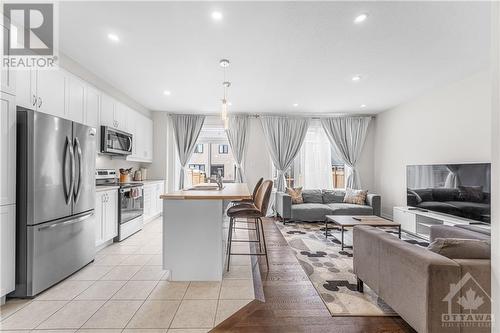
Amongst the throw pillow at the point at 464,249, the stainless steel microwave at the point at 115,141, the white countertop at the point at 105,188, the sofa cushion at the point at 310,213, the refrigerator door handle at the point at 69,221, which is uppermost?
the stainless steel microwave at the point at 115,141

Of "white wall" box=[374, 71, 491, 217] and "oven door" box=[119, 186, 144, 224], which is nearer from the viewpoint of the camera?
"white wall" box=[374, 71, 491, 217]

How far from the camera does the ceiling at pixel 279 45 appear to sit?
222cm

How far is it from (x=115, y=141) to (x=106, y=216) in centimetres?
133

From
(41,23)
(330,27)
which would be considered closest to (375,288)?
(330,27)

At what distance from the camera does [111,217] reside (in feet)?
11.9

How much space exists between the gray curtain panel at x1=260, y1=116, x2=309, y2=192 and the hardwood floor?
3.58m

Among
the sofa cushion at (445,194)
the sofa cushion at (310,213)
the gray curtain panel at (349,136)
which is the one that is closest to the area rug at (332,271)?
the sofa cushion at (310,213)

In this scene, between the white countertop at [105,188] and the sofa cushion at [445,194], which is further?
the sofa cushion at [445,194]

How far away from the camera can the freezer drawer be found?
7.24 feet

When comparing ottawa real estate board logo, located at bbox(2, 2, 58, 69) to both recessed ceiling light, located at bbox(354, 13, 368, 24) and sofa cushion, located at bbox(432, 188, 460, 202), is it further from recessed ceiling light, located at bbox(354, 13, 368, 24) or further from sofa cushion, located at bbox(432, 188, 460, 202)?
sofa cushion, located at bbox(432, 188, 460, 202)

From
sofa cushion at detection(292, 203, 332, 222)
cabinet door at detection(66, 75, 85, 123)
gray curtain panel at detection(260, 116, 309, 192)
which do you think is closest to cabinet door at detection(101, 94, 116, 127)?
cabinet door at detection(66, 75, 85, 123)

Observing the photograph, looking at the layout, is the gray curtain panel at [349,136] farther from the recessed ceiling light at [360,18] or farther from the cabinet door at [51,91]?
the cabinet door at [51,91]

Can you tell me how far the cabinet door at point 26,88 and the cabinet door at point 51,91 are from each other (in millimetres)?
65

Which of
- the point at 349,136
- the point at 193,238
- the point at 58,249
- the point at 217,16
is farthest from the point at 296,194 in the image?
the point at 58,249
